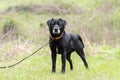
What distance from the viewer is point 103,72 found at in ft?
38.5

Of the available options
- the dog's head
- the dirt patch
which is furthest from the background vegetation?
the dog's head

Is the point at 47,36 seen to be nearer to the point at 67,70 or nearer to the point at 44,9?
the point at 67,70

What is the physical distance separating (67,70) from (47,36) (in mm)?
8643

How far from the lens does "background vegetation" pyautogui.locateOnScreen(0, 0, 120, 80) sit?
37.7ft

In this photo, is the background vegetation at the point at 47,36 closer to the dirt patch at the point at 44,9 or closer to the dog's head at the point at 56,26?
the dirt patch at the point at 44,9

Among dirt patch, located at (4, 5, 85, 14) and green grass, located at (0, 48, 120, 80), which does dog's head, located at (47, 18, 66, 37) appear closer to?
green grass, located at (0, 48, 120, 80)

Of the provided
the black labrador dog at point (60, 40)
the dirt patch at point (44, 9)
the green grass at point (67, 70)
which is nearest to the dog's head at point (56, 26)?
the black labrador dog at point (60, 40)

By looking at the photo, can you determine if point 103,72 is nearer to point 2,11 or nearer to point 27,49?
point 27,49

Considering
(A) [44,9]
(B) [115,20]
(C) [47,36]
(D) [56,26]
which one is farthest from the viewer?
(A) [44,9]

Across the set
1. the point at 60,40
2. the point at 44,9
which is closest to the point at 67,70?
the point at 60,40

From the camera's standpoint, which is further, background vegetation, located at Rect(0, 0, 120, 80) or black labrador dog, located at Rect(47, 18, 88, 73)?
background vegetation, located at Rect(0, 0, 120, 80)

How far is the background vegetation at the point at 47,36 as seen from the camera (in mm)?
11500

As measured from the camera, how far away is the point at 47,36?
20.6 metres


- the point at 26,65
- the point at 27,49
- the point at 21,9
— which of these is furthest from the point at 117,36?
the point at 21,9
